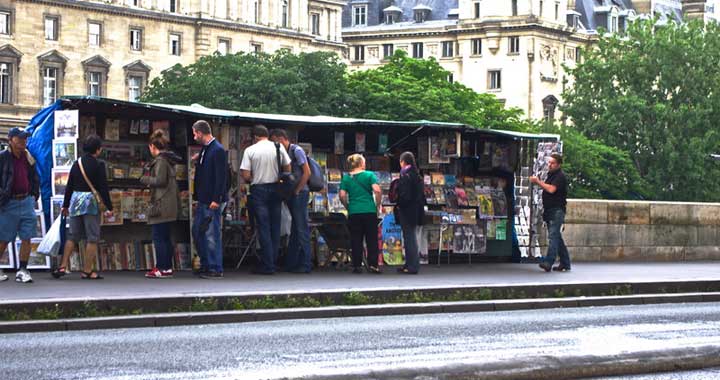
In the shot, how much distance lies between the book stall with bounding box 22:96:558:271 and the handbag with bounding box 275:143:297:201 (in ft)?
2.66

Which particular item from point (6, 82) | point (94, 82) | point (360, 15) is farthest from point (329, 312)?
point (360, 15)

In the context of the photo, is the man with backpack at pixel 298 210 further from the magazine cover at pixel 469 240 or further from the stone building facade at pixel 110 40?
the stone building facade at pixel 110 40

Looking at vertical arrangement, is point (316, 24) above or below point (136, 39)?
Result: above

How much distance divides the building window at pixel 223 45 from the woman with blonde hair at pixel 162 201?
99.9 metres

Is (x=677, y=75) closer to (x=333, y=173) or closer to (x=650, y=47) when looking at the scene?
(x=650, y=47)

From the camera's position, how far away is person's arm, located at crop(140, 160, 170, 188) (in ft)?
69.2

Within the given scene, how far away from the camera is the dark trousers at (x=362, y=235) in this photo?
75.5 ft

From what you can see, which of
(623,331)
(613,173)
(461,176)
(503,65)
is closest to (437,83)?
(613,173)

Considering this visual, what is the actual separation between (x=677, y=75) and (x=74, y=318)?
109 metres

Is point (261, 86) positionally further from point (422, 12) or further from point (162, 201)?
point (162, 201)

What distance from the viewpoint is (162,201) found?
21.1 metres

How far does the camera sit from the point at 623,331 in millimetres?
16766

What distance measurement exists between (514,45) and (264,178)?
406ft

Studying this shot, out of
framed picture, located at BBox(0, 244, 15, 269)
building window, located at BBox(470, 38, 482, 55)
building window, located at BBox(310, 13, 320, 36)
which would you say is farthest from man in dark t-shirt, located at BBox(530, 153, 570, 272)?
building window, located at BBox(470, 38, 482, 55)
